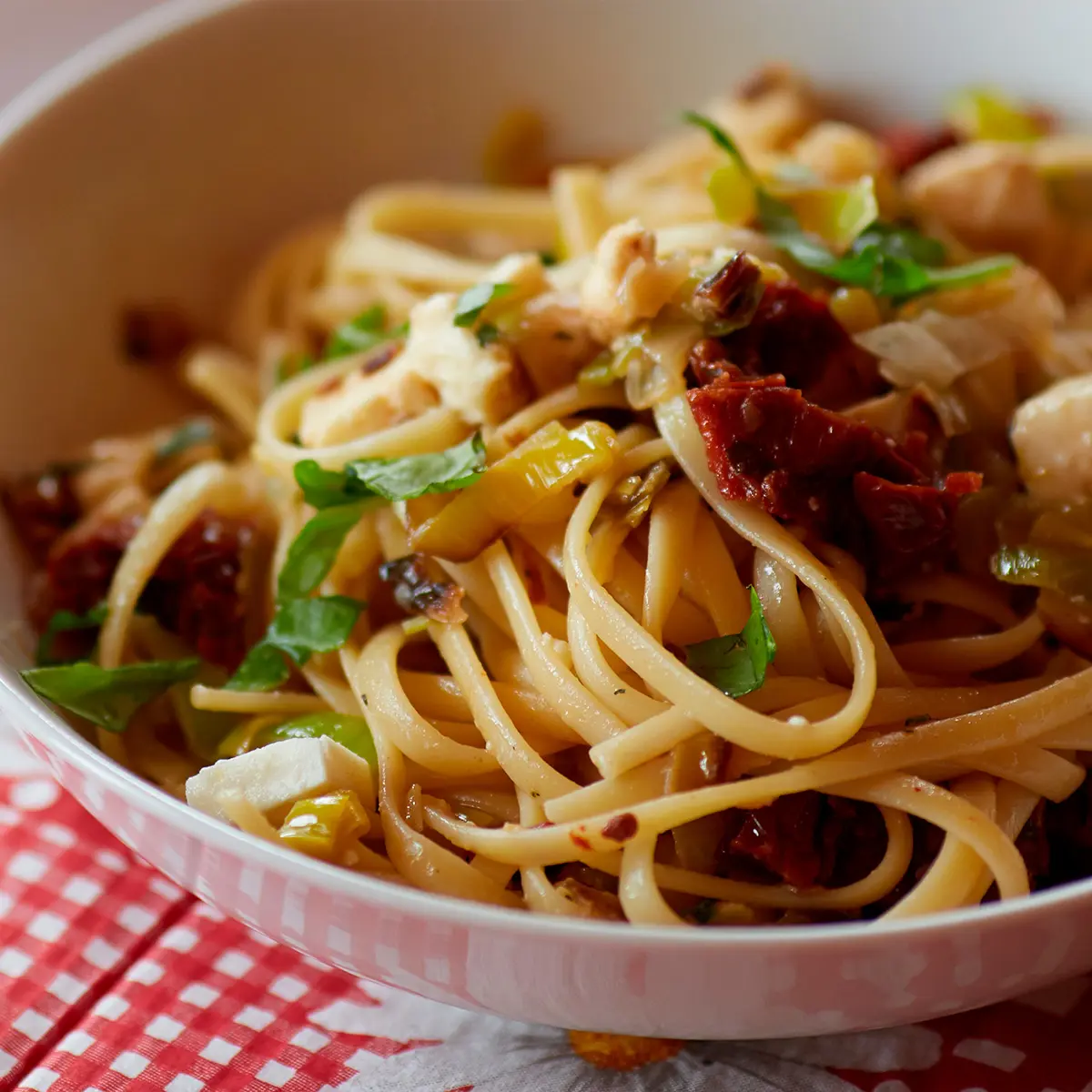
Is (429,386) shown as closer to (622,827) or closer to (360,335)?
(360,335)

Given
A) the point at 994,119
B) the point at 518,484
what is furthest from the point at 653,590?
the point at 994,119

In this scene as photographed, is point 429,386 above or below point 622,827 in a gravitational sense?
above

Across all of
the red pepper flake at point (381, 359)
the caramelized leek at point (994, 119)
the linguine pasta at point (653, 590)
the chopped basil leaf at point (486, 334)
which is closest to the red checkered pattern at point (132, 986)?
the linguine pasta at point (653, 590)

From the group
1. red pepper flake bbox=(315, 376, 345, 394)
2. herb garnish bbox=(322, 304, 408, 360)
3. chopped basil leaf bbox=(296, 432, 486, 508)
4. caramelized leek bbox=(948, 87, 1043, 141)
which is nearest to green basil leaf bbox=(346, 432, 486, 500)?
chopped basil leaf bbox=(296, 432, 486, 508)

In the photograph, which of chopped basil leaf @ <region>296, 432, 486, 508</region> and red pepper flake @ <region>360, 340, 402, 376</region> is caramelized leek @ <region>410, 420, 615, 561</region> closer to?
chopped basil leaf @ <region>296, 432, 486, 508</region>

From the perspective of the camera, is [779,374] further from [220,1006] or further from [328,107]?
[328,107]

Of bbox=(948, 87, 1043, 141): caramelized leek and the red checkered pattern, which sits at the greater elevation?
bbox=(948, 87, 1043, 141): caramelized leek

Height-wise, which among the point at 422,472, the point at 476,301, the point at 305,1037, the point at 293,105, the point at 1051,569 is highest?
the point at 293,105

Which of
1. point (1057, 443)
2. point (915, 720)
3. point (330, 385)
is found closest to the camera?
point (915, 720)
